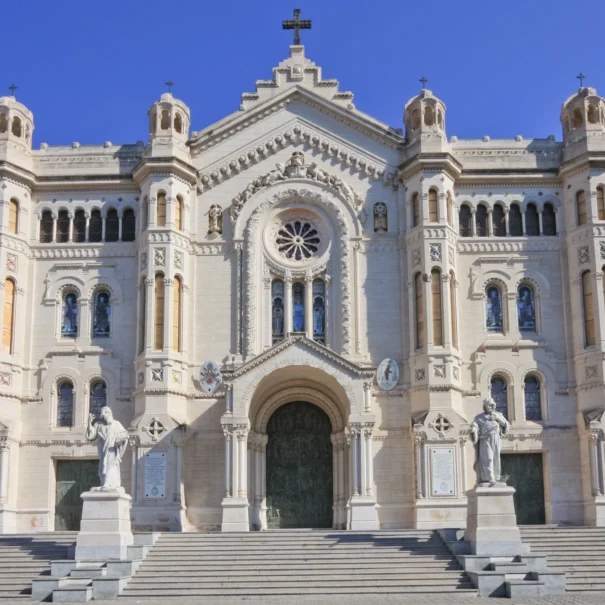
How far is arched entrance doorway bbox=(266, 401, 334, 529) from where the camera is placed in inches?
1508

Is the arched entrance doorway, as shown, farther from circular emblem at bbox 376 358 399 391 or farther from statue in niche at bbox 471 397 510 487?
statue in niche at bbox 471 397 510 487

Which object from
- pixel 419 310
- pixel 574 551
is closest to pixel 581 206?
pixel 419 310

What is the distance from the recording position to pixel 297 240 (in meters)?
40.5

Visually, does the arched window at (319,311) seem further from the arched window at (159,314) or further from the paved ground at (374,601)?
the paved ground at (374,601)

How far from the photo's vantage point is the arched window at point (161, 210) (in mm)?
39375

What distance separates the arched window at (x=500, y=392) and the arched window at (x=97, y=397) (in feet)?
49.3

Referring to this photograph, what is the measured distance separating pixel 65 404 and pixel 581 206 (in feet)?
71.1

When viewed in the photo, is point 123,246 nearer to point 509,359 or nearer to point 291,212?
point 291,212

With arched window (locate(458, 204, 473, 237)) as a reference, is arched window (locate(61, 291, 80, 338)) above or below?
below

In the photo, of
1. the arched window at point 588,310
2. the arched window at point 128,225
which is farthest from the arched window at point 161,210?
the arched window at point 588,310

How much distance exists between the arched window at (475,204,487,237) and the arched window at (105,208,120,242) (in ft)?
47.6

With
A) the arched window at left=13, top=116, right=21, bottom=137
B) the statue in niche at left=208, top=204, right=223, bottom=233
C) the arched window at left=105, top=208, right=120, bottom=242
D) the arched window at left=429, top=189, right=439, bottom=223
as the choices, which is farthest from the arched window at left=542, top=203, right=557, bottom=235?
the arched window at left=13, top=116, right=21, bottom=137

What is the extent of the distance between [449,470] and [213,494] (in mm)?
8743

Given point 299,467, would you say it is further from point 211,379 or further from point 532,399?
point 532,399
